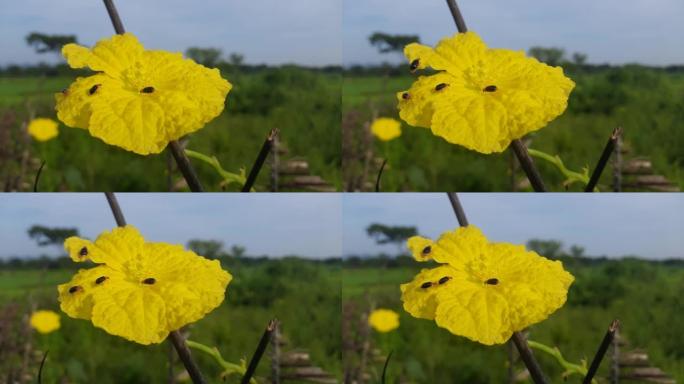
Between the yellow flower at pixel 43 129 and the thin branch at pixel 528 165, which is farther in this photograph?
the yellow flower at pixel 43 129

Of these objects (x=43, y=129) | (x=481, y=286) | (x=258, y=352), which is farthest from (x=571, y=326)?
(x=43, y=129)

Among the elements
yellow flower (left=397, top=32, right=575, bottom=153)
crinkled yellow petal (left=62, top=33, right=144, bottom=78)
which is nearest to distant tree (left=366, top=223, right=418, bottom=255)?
yellow flower (left=397, top=32, right=575, bottom=153)

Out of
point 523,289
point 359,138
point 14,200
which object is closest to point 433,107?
point 359,138

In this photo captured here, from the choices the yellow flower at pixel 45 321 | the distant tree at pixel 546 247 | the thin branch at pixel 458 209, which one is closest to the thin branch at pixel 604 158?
the distant tree at pixel 546 247

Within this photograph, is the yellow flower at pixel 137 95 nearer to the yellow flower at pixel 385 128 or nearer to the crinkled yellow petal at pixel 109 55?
the crinkled yellow petal at pixel 109 55

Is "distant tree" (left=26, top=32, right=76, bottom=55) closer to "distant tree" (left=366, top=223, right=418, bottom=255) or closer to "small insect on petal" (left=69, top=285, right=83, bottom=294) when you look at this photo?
"small insect on petal" (left=69, top=285, right=83, bottom=294)

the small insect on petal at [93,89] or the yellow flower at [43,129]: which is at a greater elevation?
the small insect on petal at [93,89]
